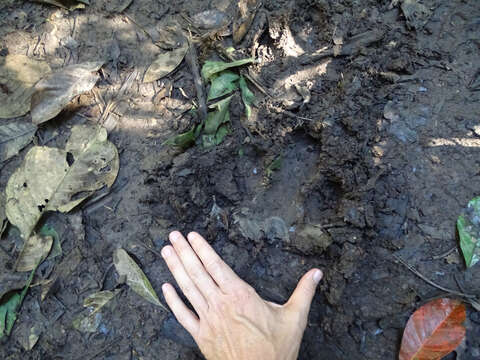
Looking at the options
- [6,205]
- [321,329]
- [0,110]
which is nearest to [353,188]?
[321,329]

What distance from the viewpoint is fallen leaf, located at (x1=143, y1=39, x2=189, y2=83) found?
2486 mm

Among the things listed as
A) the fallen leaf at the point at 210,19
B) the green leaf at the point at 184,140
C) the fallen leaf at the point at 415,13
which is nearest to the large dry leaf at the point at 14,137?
the green leaf at the point at 184,140

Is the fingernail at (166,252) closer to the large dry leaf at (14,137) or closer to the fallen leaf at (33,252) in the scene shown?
the fallen leaf at (33,252)

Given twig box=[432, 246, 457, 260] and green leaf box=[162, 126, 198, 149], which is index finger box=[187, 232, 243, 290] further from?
twig box=[432, 246, 457, 260]

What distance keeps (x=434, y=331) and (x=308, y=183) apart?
1.02 m

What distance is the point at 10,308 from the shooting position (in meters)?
2.17

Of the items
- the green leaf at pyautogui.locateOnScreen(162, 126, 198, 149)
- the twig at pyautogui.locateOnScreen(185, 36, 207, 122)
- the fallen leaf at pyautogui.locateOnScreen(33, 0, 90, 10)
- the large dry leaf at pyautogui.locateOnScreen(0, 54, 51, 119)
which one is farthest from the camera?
the fallen leaf at pyautogui.locateOnScreen(33, 0, 90, 10)

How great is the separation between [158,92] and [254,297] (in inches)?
59.5

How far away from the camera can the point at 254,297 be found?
1.84 metres

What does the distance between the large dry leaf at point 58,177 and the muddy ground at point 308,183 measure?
83 millimetres

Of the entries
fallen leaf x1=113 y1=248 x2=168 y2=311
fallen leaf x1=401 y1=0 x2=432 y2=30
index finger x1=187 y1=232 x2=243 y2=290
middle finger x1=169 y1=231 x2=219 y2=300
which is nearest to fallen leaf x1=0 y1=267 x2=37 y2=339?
fallen leaf x1=113 y1=248 x2=168 y2=311

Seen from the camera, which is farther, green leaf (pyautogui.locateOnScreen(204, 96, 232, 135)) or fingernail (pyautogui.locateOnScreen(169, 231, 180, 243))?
green leaf (pyautogui.locateOnScreen(204, 96, 232, 135))

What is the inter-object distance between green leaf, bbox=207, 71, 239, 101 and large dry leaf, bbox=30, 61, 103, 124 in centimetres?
83

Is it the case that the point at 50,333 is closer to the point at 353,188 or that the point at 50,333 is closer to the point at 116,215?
the point at 116,215
